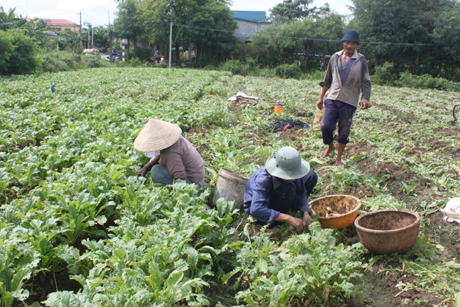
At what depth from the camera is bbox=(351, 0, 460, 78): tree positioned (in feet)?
102

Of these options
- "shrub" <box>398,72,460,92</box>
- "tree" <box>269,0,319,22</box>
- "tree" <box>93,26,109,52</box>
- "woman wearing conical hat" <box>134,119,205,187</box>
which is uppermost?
"tree" <box>269,0,319,22</box>

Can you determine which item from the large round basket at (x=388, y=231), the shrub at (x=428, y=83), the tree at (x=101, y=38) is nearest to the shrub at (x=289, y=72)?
the shrub at (x=428, y=83)

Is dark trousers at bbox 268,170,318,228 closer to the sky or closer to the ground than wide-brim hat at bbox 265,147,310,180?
closer to the ground

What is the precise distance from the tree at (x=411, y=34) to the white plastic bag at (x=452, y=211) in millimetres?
33196

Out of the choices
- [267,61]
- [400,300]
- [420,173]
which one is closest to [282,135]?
[420,173]

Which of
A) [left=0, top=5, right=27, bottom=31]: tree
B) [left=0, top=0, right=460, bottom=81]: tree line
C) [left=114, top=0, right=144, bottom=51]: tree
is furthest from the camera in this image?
[left=114, top=0, right=144, bottom=51]: tree

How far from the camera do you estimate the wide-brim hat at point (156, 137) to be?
152 inches

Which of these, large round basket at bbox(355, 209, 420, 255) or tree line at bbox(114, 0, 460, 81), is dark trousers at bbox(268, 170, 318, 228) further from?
tree line at bbox(114, 0, 460, 81)

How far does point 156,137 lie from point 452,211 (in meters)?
3.24

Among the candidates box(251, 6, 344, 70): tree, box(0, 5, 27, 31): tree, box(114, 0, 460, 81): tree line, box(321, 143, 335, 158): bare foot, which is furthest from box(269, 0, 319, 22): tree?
box(321, 143, 335, 158): bare foot

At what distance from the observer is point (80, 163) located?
179 inches

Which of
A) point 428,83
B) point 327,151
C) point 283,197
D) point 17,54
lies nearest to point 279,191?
point 283,197

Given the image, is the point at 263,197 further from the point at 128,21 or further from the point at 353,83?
the point at 128,21

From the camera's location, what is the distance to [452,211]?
3.42m
